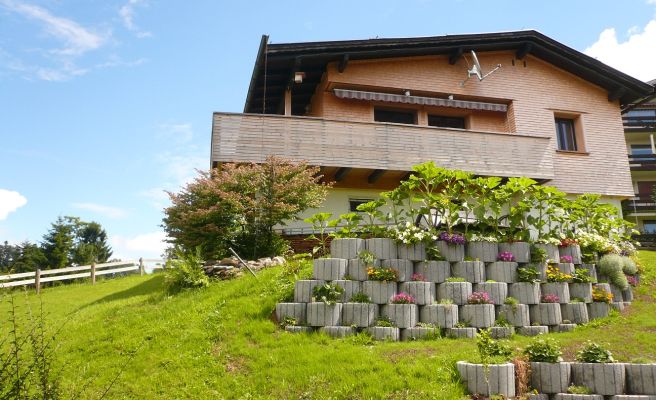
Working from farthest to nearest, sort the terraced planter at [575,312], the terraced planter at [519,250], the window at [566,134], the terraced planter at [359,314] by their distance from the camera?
the window at [566,134]
the terraced planter at [519,250]
the terraced planter at [575,312]
the terraced planter at [359,314]

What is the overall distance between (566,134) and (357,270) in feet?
49.1

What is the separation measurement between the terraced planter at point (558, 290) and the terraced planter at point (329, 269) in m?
3.94

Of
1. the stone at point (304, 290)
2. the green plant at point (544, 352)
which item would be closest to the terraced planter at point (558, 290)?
the green plant at point (544, 352)

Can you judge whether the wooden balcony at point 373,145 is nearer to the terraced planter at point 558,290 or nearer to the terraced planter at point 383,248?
the terraced planter at point 383,248

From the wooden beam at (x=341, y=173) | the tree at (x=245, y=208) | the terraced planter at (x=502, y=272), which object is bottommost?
the terraced planter at (x=502, y=272)

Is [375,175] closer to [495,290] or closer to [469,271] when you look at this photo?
[469,271]

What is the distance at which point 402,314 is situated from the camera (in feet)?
28.8

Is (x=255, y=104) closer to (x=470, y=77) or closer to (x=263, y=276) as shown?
(x=470, y=77)

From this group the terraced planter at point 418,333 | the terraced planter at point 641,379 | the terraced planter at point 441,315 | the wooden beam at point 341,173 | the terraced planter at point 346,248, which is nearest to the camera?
the terraced planter at point 641,379

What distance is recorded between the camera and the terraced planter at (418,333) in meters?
8.64

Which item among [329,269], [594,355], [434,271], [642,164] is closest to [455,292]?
[434,271]

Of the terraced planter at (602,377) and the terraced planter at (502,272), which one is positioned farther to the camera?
the terraced planter at (502,272)


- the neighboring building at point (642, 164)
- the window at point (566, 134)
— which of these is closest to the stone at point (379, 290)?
the window at point (566, 134)

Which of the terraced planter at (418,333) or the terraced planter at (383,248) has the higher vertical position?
the terraced planter at (383,248)
